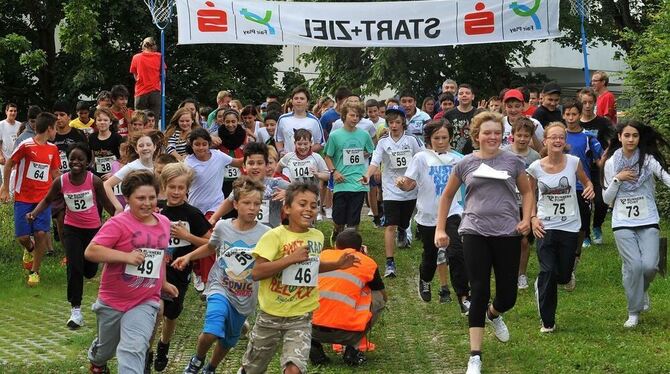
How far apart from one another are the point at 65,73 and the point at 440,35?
69.1 feet

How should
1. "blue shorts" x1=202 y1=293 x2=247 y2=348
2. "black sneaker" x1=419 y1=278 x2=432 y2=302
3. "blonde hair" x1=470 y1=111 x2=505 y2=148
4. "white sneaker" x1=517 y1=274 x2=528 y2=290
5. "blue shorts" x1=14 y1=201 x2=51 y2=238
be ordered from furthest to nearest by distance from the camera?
"blue shorts" x1=14 y1=201 x2=51 y2=238 < "white sneaker" x1=517 y1=274 x2=528 y2=290 < "black sneaker" x1=419 y1=278 x2=432 y2=302 < "blonde hair" x1=470 y1=111 x2=505 y2=148 < "blue shorts" x1=202 y1=293 x2=247 y2=348

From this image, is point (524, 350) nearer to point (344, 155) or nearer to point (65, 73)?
point (344, 155)

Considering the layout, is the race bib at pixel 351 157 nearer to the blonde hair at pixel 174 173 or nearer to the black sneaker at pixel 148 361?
the blonde hair at pixel 174 173

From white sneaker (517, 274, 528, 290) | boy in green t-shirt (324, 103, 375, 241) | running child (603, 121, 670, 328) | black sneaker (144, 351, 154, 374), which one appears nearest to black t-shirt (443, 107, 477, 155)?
boy in green t-shirt (324, 103, 375, 241)

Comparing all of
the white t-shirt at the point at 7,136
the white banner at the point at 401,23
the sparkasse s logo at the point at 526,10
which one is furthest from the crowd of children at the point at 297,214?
the sparkasse s logo at the point at 526,10

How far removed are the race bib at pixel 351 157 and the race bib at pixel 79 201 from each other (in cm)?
368

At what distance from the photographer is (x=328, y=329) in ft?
30.6

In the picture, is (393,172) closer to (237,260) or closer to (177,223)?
(177,223)

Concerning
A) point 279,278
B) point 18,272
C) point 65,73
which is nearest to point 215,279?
point 279,278

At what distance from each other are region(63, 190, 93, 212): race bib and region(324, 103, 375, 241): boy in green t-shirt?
3.46 m

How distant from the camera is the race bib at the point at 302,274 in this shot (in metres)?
7.88

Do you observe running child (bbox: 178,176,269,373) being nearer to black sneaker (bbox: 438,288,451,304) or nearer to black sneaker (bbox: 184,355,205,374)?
black sneaker (bbox: 184,355,205,374)

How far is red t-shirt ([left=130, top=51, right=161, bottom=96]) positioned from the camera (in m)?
19.7

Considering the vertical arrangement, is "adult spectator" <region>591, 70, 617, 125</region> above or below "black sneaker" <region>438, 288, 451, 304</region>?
above
